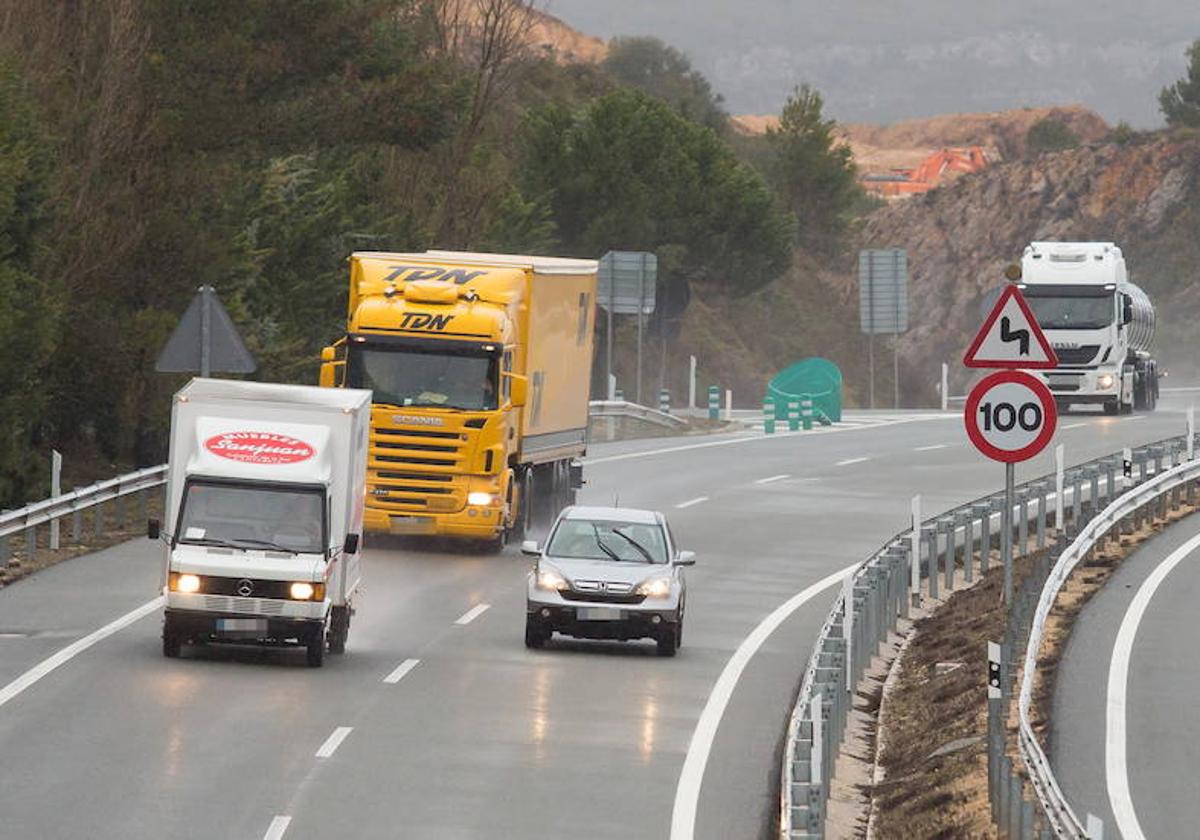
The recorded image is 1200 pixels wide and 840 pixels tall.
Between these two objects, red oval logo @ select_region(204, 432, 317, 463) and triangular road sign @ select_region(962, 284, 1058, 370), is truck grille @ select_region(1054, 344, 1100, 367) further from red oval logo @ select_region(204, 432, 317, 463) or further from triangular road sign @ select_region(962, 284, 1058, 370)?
triangular road sign @ select_region(962, 284, 1058, 370)

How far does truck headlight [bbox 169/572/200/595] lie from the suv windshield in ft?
13.6

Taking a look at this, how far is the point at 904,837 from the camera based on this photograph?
17.5 metres

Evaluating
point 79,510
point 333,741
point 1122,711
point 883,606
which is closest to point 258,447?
point 333,741

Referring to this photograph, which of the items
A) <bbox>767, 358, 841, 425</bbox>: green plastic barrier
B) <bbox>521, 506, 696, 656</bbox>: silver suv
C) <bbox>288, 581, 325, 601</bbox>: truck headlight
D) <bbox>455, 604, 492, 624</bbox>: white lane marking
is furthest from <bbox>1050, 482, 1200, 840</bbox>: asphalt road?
<bbox>767, 358, 841, 425</bbox>: green plastic barrier

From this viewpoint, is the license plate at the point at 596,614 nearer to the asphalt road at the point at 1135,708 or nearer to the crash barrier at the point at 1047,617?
the crash barrier at the point at 1047,617

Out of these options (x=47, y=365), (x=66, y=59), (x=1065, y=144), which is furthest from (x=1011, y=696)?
(x=1065, y=144)

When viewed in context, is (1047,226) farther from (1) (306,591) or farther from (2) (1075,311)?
(1) (306,591)

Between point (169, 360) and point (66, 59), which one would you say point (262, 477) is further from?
point (66, 59)

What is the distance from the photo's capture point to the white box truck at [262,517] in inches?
930

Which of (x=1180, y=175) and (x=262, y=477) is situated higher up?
(x=1180, y=175)

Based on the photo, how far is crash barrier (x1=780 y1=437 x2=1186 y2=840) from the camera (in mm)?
16156

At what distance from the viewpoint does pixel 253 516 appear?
24.4m

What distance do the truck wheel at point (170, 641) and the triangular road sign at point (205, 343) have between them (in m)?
5.68

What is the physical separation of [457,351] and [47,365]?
9.08 m
